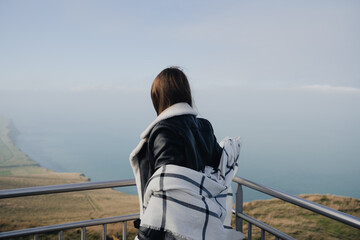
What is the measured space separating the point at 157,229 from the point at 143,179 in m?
0.24

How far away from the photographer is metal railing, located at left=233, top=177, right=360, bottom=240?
1.14 m

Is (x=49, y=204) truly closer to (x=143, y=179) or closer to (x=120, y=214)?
(x=120, y=214)

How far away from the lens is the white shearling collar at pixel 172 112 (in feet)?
3.77

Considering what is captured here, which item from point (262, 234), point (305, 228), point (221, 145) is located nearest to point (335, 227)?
point (305, 228)

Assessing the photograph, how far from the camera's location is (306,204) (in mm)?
1288

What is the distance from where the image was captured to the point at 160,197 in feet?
3.58

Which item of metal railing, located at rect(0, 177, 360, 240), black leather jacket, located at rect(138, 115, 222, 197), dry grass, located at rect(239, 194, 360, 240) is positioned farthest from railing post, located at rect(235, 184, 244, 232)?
dry grass, located at rect(239, 194, 360, 240)

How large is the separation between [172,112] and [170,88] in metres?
0.11

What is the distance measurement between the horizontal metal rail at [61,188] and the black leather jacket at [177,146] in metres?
0.42

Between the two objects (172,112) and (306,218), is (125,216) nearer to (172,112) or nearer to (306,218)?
(172,112)

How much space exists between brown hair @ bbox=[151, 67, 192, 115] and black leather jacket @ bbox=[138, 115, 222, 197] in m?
0.08

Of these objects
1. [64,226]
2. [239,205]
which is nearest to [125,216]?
[64,226]

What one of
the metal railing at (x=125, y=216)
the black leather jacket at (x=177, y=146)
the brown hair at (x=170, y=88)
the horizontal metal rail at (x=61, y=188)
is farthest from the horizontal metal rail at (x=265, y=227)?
the brown hair at (x=170, y=88)

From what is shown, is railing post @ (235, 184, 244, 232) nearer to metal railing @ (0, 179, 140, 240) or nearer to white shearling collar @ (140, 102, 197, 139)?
metal railing @ (0, 179, 140, 240)
